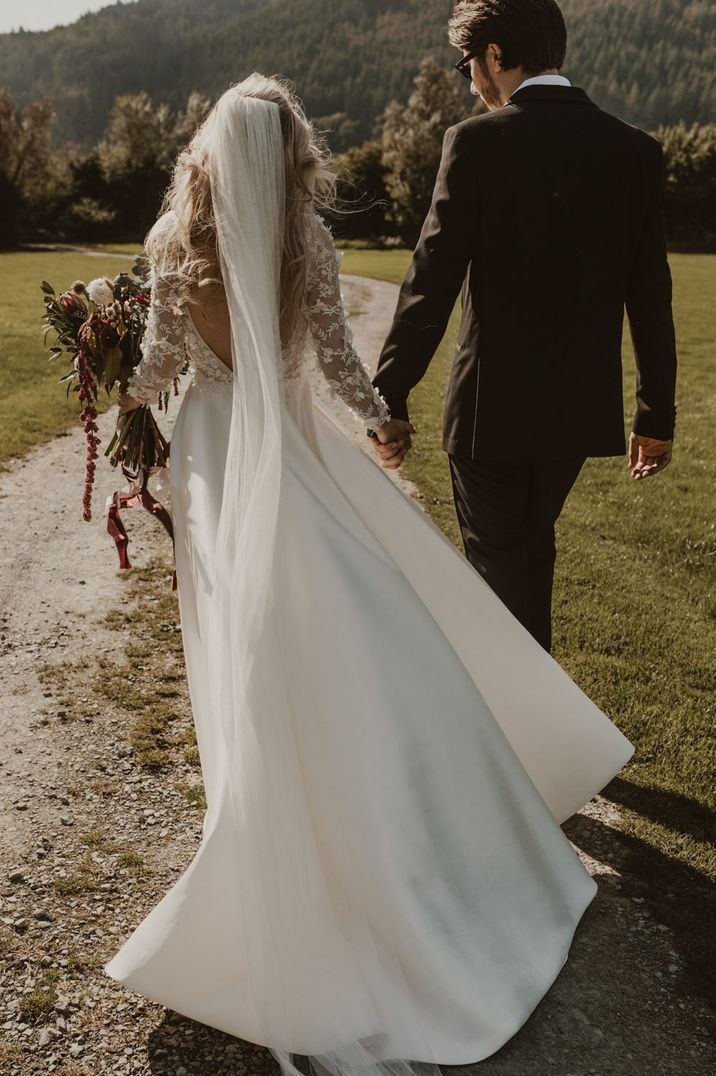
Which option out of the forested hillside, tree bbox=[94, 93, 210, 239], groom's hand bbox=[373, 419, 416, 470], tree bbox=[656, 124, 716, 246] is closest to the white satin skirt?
groom's hand bbox=[373, 419, 416, 470]

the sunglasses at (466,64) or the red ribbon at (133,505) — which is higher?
the sunglasses at (466,64)

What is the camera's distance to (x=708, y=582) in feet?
22.1

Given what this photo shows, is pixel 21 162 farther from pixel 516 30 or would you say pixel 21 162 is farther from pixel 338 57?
pixel 338 57

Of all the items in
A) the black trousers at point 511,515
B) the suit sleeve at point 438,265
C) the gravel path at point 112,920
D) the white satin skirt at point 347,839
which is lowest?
the gravel path at point 112,920

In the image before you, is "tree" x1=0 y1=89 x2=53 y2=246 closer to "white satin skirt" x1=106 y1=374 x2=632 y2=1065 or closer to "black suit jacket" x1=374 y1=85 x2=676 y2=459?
"black suit jacket" x1=374 y1=85 x2=676 y2=459

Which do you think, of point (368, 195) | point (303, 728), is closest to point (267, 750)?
point (303, 728)

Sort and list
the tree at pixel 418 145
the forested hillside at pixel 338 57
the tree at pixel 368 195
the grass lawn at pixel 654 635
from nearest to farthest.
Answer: the grass lawn at pixel 654 635 → the tree at pixel 418 145 → the tree at pixel 368 195 → the forested hillside at pixel 338 57

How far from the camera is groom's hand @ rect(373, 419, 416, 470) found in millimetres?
3652

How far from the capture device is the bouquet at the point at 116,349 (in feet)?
11.7

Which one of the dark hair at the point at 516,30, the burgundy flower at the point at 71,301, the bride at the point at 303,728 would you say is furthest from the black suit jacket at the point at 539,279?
the burgundy flower at the point at 71,301

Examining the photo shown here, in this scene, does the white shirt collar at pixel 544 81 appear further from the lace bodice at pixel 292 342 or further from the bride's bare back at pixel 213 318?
the bride's bare back at pixel 213 318

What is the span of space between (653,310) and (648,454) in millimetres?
704

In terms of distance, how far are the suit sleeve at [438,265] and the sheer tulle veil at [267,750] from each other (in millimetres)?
686

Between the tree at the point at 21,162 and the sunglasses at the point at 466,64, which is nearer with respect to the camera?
the sunglasses at the point at 466,64
